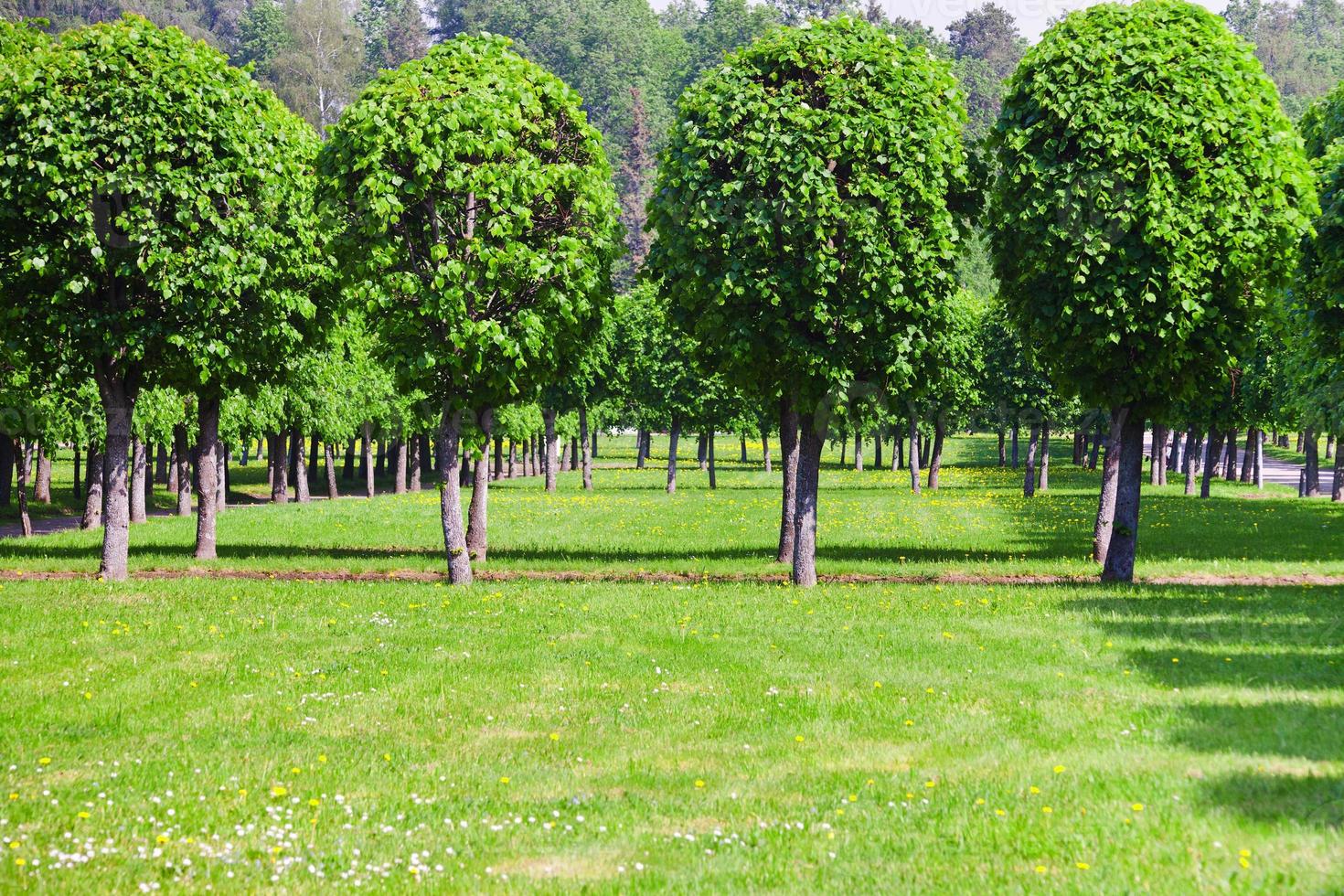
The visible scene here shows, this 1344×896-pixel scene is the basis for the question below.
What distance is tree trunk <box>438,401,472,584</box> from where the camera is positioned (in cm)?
2417

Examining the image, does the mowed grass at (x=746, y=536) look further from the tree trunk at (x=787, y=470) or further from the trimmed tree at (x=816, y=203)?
the trimmed tree at (x=816, y=203)

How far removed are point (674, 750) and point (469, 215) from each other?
592 inches

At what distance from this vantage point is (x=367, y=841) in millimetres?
9203

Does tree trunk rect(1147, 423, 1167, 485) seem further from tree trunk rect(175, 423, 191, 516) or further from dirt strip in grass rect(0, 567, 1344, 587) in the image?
tree trunk rect(175, 423, 191, 516)

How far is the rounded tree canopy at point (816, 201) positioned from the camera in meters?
22.6

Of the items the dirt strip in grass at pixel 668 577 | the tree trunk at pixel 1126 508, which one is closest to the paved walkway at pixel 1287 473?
the dirt strip in grass at pixel 668 577

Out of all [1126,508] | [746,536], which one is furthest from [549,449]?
[1126,508]

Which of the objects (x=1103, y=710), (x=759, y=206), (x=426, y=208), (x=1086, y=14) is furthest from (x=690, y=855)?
(x=1086, y=14)

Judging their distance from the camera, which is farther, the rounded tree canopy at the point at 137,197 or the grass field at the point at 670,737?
the rounded tree canopy at the point at 137,197

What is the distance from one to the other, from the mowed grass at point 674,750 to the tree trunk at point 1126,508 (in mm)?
4337

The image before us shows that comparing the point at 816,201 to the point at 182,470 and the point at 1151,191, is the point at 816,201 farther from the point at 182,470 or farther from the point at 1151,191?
the point at 182,470

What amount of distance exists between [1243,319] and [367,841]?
20.9m

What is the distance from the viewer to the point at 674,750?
11945mm

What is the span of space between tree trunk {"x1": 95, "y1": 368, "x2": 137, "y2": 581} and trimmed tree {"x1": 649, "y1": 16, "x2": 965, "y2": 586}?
12027mm
